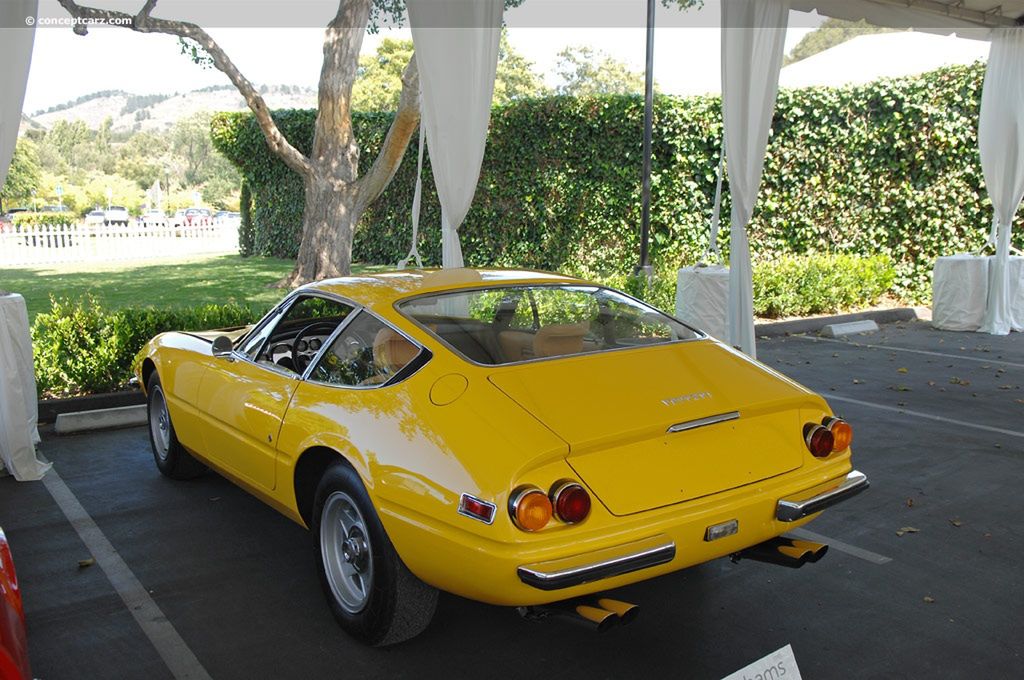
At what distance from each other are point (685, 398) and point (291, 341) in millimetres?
2364

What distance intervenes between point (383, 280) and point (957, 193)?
12.5 metres

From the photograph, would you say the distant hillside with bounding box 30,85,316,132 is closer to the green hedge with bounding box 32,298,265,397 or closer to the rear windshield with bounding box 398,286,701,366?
the green hedge with bounding box 32,298,265,397

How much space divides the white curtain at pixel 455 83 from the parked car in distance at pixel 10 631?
473cm

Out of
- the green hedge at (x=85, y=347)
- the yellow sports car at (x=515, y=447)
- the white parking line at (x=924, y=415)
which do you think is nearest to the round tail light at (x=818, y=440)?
the yellow sports car at (x=515, y=447)

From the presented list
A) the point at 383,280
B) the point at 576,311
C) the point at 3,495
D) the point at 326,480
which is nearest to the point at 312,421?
the point at 326,480

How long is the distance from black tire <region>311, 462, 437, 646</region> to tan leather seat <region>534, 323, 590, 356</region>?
96 cm

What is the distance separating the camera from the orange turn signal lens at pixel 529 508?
2.75m

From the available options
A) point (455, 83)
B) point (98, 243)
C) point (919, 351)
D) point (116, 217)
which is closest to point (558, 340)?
point (455, 83)

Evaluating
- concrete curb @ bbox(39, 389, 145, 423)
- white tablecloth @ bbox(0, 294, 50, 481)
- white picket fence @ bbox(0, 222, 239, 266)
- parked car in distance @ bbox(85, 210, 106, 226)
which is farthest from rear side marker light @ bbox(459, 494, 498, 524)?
parked car in distance @ bbox(85, 210, 106, 226)

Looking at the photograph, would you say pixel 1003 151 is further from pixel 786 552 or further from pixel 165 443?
pixel 165 443

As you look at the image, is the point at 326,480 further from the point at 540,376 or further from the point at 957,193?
the point at 957,193

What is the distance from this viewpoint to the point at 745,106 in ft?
28.1

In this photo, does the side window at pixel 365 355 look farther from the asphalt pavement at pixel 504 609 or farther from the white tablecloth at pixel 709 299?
the white tablecloth at pixel 709 299

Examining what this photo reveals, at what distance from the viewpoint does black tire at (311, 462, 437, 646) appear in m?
3.20
